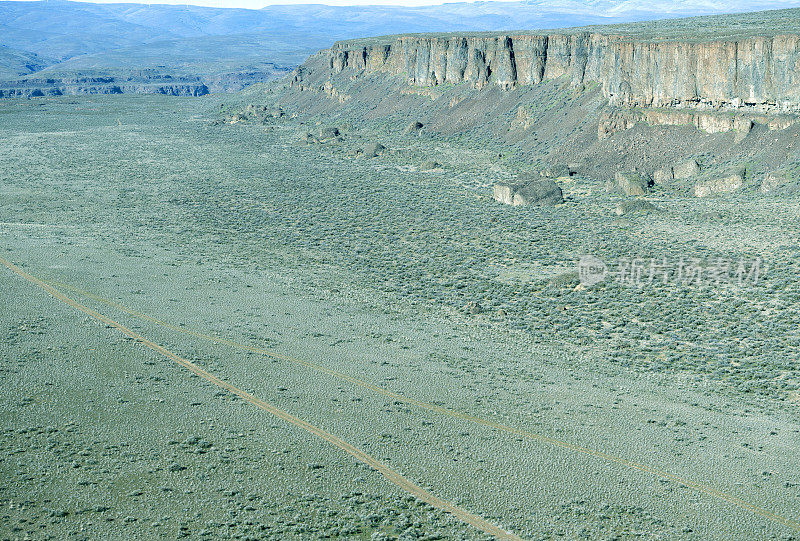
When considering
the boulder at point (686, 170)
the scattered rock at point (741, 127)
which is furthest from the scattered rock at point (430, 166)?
the scattered rock at point (741, 127)

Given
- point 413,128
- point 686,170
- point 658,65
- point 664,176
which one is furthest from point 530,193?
point 413,128

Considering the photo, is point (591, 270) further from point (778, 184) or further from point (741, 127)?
point (741, 127)

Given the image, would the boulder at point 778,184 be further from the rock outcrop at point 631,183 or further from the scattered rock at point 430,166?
the scattered rock at point 430,166

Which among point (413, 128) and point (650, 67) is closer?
point (650, 67)

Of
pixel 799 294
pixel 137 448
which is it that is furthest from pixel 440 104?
pixel 137 448

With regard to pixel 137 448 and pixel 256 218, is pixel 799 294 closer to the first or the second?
pixel 137 448
